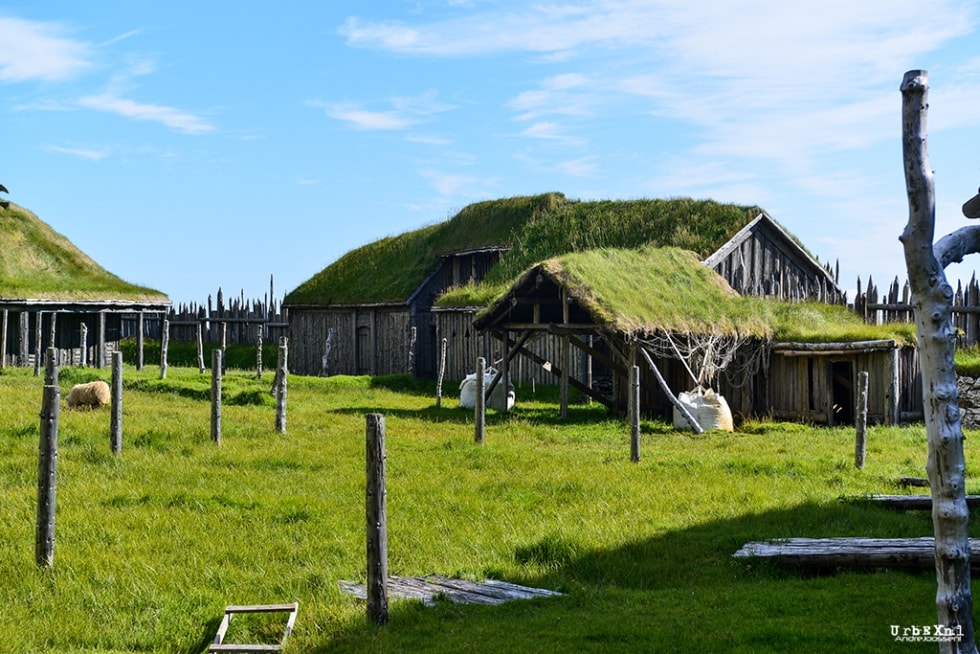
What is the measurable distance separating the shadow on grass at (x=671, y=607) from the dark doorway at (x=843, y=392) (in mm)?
14648

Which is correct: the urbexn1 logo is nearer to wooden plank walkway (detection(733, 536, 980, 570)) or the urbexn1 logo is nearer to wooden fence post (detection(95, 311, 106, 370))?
wooden plank walkway (detection(733, 536, 980, 570))

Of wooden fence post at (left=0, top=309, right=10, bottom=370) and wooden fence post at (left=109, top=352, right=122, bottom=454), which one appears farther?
wooden fence post at (left=0, top=309, right=10, bottom=370)

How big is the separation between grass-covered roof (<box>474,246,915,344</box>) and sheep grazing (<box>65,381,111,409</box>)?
9639 mm

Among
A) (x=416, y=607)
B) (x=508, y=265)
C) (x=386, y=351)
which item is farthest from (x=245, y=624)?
Result: (x=386, y=351)

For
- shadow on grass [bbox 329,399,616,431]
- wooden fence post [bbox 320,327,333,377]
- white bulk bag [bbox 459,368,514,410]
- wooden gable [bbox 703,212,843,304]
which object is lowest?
shadow on grass [bbox 329,399,616,431]

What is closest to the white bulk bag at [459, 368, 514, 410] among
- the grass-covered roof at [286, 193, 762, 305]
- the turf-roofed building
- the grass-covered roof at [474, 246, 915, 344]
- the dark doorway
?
the turf-roofed building

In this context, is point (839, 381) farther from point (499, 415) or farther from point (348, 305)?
point (348, 305)

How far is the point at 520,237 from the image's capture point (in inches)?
1583

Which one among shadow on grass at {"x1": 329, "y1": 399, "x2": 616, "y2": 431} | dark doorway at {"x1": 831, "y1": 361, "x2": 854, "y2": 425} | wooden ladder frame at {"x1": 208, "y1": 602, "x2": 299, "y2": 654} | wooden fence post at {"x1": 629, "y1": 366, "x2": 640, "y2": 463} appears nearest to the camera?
wooden ladder frame at {"x1": 208, "y1": 602, "x2": 299, "y2": 654}

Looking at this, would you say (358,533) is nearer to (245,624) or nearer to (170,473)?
(245,624)

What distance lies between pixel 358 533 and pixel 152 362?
1638 inches

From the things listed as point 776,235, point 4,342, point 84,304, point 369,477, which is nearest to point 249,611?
point 369,477

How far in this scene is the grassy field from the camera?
8.70m

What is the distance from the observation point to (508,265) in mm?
39000
